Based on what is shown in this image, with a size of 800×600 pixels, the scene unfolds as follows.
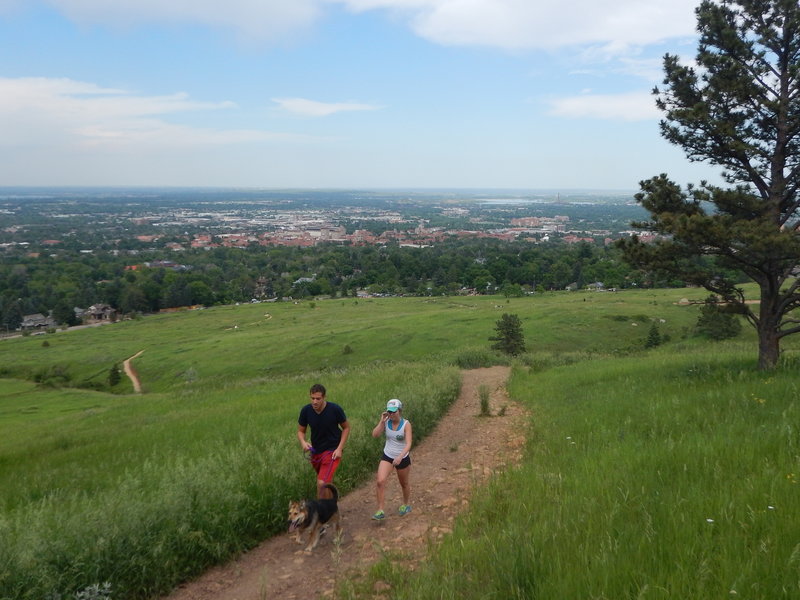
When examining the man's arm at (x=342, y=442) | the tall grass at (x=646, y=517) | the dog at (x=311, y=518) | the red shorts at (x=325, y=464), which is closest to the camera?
the tall grass at (x=646, y=517)

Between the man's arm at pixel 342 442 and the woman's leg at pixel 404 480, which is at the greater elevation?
the man's arm at pixel 342 442

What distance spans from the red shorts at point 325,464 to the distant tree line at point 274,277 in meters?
83.5

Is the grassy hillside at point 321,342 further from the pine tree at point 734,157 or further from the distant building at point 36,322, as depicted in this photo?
the distant building at point 36,322

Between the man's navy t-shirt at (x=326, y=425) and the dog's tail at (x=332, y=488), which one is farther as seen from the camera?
the man's navy t-shirt at (x=326, y=425)

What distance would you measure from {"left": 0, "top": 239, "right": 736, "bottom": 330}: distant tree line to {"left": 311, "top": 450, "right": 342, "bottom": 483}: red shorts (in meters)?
83.5

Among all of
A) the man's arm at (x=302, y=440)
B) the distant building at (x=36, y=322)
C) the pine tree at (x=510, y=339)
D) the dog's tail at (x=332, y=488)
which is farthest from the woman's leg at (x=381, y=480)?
the distant building at (x=36, y=322)

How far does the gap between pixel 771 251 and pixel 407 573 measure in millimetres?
9373

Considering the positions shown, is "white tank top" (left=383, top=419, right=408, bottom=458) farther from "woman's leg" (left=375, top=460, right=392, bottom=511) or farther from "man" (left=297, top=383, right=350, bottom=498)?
"man" (left=297, top=383, right=350, bottom=498)

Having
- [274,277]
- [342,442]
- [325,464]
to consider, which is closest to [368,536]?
[325,464]

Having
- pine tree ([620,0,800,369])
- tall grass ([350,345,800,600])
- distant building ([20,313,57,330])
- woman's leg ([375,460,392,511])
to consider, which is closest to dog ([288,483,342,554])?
woman's leg ([375,460,392,511])

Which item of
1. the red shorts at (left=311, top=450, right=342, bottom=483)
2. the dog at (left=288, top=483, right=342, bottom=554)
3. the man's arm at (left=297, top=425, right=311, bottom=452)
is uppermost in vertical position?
the man's arm at (left=297, top=425, right=311, bottom=452)

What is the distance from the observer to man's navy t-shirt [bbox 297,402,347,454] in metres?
6.73

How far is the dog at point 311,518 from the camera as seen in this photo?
230 inches

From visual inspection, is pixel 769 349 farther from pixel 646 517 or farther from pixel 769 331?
pixel 646 517
